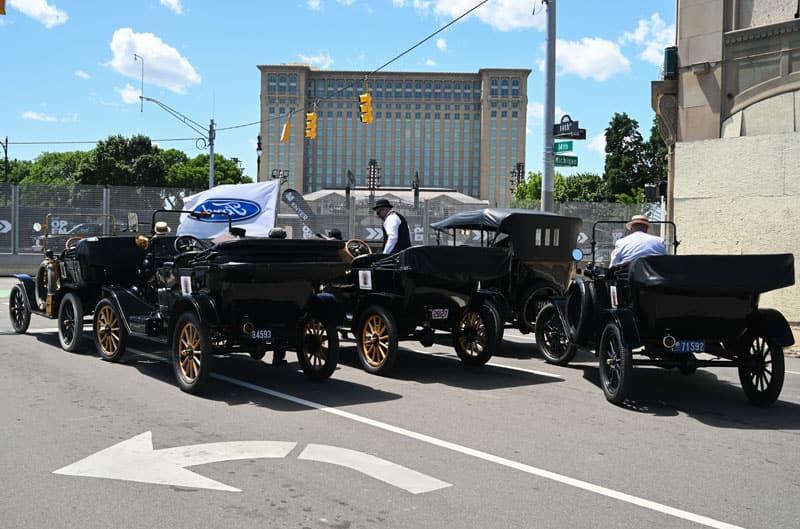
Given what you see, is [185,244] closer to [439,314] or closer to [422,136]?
[439,314]

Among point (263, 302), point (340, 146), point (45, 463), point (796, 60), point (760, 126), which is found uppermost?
point (340, 146)

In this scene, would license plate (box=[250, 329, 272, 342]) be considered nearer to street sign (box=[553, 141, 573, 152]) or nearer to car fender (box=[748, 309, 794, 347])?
car fender (box=[748, 309, 794, 347])

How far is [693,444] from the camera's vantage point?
6.02 metres

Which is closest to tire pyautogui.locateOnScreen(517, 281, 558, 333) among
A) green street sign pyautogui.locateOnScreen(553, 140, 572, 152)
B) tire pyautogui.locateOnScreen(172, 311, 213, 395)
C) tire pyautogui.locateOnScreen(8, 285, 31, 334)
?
tire pyautogui.locateOnScreen(172, 311, 213, 395)

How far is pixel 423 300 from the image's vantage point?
909 cm

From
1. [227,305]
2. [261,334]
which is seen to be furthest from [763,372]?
[227,305]

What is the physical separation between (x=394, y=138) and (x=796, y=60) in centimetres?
15714

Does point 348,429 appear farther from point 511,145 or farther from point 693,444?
point 511,145

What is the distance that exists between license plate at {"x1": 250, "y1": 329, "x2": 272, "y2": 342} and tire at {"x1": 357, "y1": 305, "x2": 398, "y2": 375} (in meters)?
1.49

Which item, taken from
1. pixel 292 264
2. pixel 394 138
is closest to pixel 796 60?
pixel 292 264

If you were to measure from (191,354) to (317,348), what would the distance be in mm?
1478

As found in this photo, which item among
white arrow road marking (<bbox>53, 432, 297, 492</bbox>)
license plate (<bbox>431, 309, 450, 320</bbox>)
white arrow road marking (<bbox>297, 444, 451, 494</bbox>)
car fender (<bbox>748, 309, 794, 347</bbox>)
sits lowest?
white arrow road marking (<bbox>53, 432, 297, 492</bbox>)

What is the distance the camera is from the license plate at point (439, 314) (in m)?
9.24

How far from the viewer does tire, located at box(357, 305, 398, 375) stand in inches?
342
